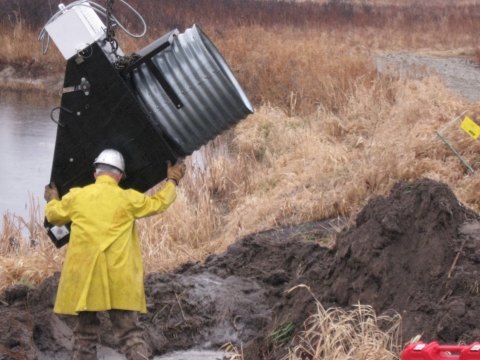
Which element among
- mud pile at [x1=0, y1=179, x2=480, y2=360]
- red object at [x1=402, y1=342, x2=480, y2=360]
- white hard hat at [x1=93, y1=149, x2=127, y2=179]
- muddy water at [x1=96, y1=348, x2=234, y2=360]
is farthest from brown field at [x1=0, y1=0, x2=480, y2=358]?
red object at [x1=402, y1=342, x2=480, y2=360]

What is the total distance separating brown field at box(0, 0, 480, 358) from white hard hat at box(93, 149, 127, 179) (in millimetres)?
2437

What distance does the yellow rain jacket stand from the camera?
5.33 metres

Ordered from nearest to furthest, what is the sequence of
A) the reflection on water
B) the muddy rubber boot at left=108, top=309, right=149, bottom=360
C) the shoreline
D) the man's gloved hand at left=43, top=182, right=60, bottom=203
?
the muddy rubber boot at left=108, top=309, right=149, bottom=360 → the man's gloved hand at left=43, top=182, right=60, bottom=203 → the reflection on water → the shoreline

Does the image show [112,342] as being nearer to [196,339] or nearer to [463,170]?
[196,339]

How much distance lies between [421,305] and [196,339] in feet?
6.97

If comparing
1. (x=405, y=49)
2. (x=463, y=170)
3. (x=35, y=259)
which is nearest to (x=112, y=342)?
(x=35, y=259)

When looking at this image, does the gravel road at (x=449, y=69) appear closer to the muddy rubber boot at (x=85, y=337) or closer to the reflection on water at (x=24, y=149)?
the reflection on water at (x=24, y=149)

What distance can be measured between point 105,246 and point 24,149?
10.8m

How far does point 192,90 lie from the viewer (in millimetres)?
5473

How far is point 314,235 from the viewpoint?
27.6ft

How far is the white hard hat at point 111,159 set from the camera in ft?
17.9

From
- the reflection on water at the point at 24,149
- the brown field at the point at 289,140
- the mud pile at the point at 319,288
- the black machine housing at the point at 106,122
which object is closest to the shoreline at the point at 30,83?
the brown field at the point at 289,140

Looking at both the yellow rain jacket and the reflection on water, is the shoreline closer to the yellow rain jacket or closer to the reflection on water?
the reflection on water

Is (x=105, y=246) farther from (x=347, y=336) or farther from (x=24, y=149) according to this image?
(x=24, y=149)
